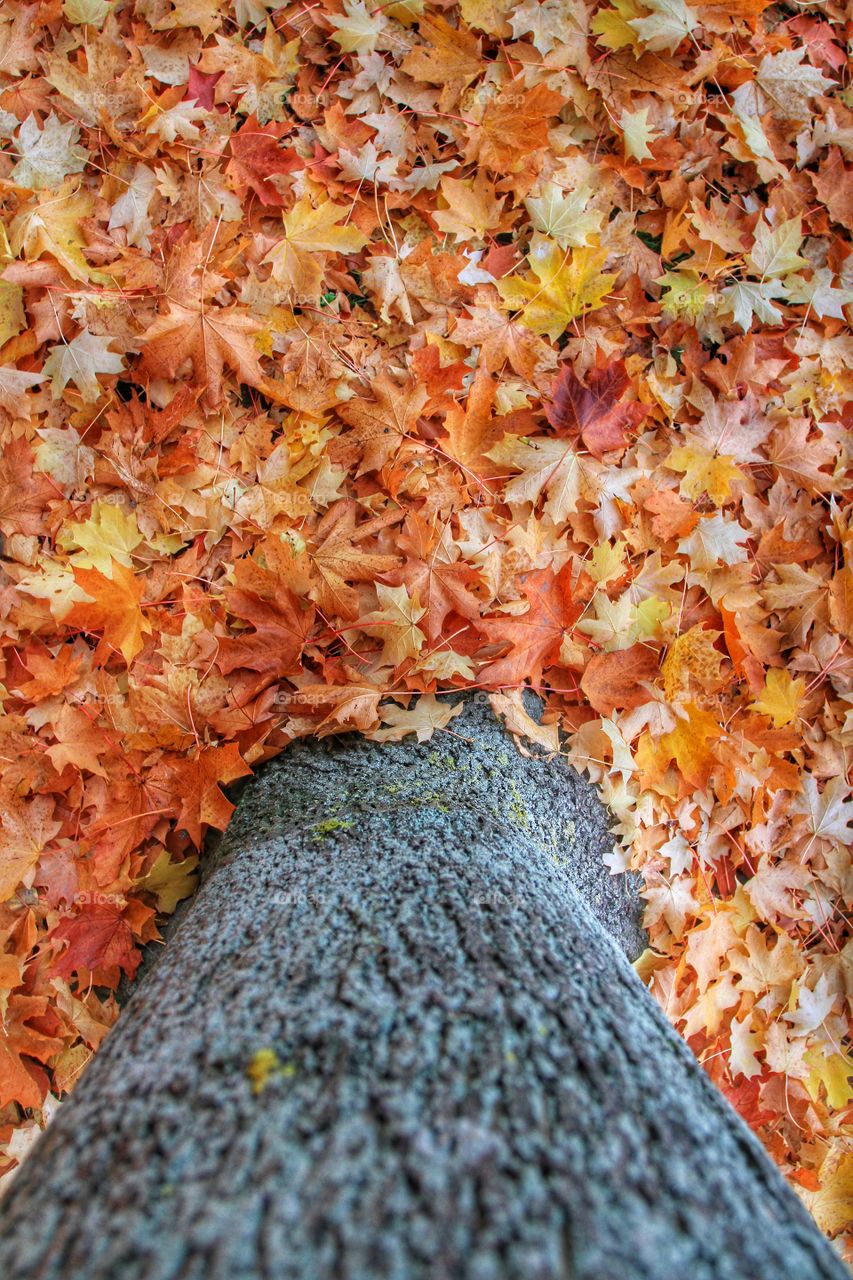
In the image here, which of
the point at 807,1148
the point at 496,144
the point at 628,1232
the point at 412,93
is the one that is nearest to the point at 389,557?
the point at 496,144

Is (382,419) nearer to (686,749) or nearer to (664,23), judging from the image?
(686,749)

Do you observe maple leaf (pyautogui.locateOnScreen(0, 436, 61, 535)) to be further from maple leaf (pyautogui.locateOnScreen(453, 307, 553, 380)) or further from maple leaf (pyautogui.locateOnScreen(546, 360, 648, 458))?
maple leaf (pyautogui.locateOnScreen(546, 360, 648, 458))

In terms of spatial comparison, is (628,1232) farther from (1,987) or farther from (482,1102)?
(1,987)

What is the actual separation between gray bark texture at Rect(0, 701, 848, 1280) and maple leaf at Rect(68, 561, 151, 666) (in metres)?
0.87

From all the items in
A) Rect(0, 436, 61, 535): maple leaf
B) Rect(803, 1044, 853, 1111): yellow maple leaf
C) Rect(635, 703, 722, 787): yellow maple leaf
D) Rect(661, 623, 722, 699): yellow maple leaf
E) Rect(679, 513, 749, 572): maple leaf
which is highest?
Rect(0, 436, 61, 535): maple leaf

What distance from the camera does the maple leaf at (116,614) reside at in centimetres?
177

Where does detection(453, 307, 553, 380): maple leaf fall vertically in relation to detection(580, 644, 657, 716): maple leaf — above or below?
above

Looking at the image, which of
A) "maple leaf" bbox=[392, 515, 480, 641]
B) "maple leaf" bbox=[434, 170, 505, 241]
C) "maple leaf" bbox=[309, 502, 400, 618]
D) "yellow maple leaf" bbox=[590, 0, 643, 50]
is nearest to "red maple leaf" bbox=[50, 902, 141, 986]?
"maple leaf" bbox=[309, 502, 400, 618]

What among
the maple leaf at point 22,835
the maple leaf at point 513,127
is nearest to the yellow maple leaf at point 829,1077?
the maple leaf at point 22,835

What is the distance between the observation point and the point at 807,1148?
6.78ft

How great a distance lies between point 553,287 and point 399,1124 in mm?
1933

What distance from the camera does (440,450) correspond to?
6.43 ft

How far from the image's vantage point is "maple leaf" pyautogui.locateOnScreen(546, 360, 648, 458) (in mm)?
1932

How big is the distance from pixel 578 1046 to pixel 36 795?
146cm
